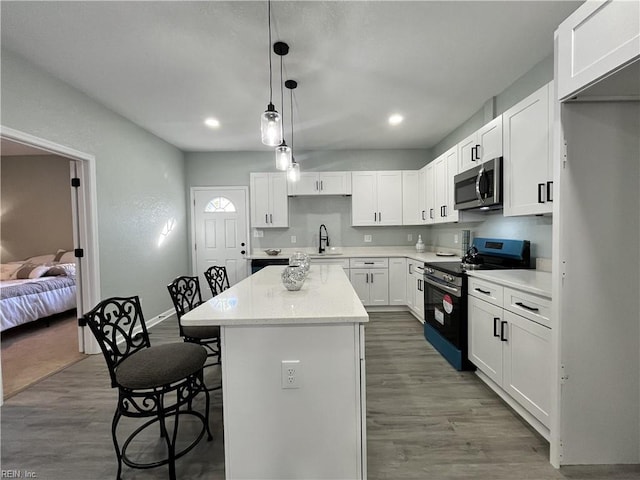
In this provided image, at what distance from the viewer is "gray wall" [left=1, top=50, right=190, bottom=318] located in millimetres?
2291

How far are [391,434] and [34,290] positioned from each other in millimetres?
4831

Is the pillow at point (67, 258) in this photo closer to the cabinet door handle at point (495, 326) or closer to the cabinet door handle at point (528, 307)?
the cabinet door handle at point (495, 326)

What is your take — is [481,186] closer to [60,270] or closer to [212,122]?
[212,122]

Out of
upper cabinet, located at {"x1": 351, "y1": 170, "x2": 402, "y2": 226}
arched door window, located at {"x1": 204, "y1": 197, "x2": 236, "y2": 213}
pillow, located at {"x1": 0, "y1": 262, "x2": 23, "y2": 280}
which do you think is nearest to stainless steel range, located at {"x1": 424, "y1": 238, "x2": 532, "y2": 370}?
upper cabinet, located at {"x1": 351, "y1": 170, "x2": 402, "y2": 226}

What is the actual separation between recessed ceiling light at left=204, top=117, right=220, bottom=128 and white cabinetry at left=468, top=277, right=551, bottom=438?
3.42 metres

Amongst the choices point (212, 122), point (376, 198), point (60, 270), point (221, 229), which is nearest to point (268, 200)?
point (221, 229)

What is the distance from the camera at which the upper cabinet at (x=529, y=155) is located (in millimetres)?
1884

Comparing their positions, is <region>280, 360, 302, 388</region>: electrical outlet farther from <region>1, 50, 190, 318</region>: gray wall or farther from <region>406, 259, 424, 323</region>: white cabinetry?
<region>1, 50, 190, 318</region>: gray wall

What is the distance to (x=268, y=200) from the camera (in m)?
4.64

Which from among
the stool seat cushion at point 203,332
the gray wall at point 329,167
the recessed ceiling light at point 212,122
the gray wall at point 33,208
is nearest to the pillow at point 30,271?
the gray wall at point 33,208

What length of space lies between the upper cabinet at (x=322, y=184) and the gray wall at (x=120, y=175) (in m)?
2.02

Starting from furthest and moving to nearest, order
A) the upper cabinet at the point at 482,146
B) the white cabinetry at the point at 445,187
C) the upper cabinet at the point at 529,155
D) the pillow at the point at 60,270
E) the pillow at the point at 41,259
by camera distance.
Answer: the pillow at the point at 41,259 < the pillow at the point at 60,270 < the white cabinetry at the point at 445,187 < the upper cabinet at the point at 482,146 < the upper cabinet at the point at 529,155

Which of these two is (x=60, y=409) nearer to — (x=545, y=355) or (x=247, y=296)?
(x=247, y=296)

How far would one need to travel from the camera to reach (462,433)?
1735 millimetres
